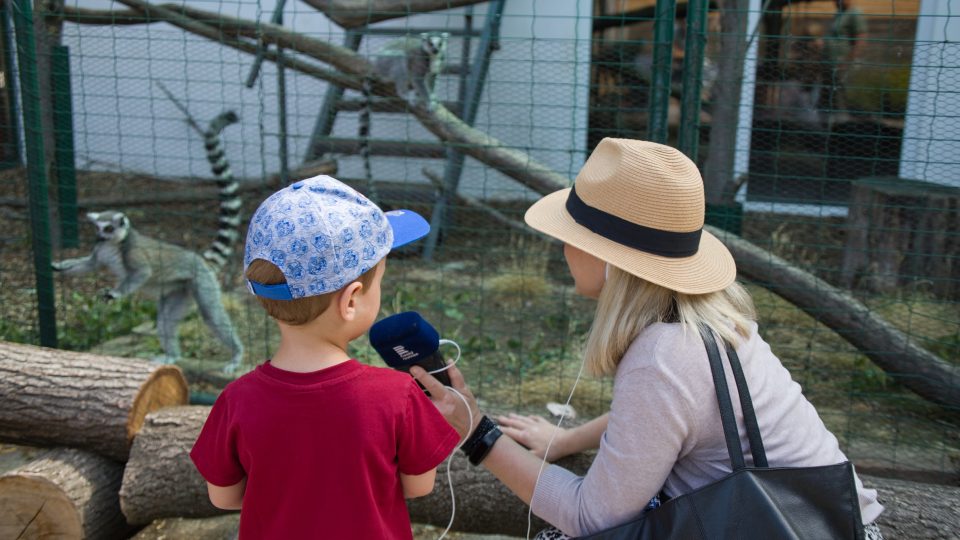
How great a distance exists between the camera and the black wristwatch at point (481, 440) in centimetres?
182

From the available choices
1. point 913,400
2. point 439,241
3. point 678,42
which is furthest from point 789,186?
point 913,400

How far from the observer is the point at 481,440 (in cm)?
182

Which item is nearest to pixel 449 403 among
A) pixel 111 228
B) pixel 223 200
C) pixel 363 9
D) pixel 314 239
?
pixel 314 239

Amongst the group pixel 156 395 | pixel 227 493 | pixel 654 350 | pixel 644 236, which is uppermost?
pixel 644 236

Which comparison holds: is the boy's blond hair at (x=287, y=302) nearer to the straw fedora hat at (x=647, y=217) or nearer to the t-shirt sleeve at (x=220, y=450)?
the t-shirt sleeve at (x=220, y=450)

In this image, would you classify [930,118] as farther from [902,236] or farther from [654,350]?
[654,350]

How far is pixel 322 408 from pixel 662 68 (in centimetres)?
245

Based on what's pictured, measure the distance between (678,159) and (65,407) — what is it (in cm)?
228

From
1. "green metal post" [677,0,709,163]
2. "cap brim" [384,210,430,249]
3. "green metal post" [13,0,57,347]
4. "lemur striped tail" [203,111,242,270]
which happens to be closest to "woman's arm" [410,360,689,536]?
"cap brim" [384,210,430,249]

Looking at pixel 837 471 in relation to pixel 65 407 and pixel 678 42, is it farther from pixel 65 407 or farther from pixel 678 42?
pixel 678 42

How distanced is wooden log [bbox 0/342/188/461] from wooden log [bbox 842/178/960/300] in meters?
4.08

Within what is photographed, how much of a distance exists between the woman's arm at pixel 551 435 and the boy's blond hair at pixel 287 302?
84 cm

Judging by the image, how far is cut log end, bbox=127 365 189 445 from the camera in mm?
2742

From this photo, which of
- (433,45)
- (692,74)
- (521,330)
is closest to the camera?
(692,74)
